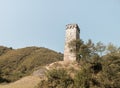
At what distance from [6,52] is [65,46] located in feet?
306

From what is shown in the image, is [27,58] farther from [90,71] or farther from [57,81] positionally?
[57,81]

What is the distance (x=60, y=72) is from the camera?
2495 inches

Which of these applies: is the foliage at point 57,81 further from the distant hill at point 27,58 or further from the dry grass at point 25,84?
the distant hill at point 27,58

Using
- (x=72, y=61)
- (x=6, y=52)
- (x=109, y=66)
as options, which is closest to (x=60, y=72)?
(x=109, y=66)

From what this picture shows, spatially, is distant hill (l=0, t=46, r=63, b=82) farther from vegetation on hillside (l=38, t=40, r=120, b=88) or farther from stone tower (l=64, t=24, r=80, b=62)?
vegetation on hillside (l=38, t=40, r=120, b=88)

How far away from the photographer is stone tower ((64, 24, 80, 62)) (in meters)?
93.5

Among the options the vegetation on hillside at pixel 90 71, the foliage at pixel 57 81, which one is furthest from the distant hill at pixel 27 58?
the foliage at pixel 57 81

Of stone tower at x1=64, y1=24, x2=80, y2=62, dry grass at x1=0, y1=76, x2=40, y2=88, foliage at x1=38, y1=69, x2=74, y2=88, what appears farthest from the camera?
stone tower at x1=64, y1=24, x2=80, y2=62

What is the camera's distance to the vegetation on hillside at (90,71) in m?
60.7

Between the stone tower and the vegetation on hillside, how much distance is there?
179 cm

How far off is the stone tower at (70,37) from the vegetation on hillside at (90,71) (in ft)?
5.87

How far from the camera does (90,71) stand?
7250 cm

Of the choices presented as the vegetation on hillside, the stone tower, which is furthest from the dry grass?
the stone tower

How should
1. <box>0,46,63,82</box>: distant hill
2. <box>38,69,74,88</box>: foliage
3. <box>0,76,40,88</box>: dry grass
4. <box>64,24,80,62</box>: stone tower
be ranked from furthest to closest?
<box>0,46,63,82</box>: distant hill → <box>64,24,80,62</box>: stone tower → <box>0,76,40,88</box>: dry grass → <box>38,69,74,88</box>: foliage
